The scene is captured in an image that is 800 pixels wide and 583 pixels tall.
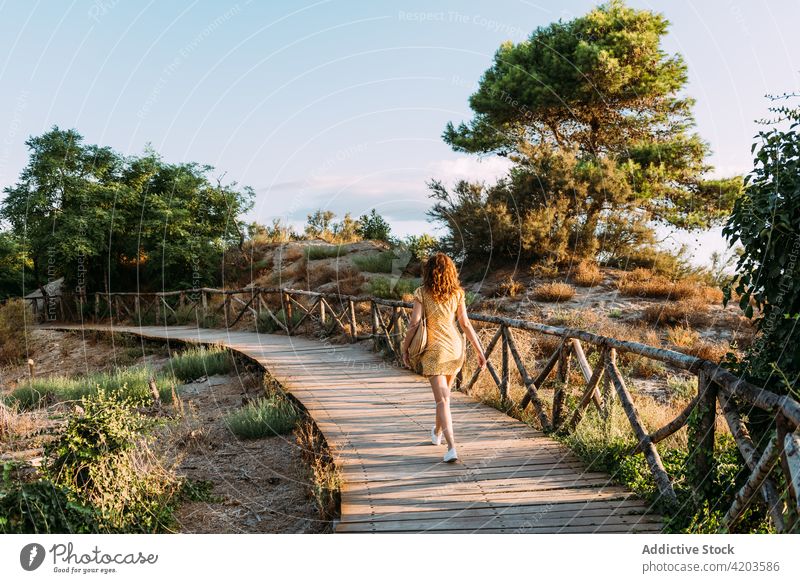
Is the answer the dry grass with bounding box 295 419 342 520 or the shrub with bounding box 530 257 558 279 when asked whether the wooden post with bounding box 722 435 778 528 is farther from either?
the shrub with bounding box 530 257 558 279

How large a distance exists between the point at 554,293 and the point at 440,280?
32.6ft

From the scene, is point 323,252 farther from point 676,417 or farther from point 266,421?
point 676,417

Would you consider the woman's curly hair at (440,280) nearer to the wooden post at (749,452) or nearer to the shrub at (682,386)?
the wooden post at (749,452)

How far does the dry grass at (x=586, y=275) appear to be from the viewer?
15195 mm

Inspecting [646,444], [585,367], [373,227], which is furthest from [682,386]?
[373,227]

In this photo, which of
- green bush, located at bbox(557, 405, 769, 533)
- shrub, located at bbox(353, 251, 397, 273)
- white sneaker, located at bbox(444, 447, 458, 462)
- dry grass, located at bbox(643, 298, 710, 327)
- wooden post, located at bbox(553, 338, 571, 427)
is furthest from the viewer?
shrub, located at bbox(353, 251, 397, 273)

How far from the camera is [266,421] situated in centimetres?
756

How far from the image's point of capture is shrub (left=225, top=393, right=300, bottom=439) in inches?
296

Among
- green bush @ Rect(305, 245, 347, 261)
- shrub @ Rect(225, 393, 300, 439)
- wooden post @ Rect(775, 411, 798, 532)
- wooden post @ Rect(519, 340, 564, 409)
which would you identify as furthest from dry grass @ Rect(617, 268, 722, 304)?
wooden post @ Rect(775, 411, 798, 532)

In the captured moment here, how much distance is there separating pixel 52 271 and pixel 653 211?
22773 mm

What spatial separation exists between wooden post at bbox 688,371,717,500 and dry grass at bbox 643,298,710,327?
9.71 meters

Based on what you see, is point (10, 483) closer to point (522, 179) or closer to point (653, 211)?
point (522, 179)
